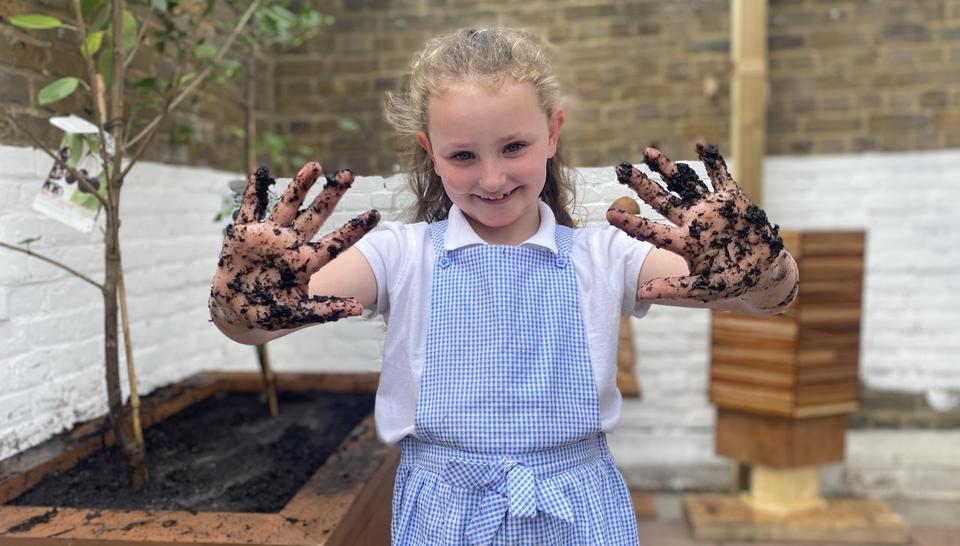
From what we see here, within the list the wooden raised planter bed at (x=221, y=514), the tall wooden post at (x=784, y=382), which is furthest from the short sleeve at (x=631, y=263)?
the tall wooden post at (x=784, y=382)

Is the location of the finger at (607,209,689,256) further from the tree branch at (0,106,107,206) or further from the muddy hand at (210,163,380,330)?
the tree branch at (0,106,107,206)

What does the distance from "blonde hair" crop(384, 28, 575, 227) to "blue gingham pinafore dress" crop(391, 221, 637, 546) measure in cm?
21

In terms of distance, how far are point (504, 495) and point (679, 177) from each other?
56cm

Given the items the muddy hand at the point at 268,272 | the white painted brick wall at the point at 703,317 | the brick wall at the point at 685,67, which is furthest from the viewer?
the brick wall at the point at 685,67

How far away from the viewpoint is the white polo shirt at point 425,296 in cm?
115

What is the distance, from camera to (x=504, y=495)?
1069 millimetres

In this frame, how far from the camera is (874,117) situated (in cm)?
305

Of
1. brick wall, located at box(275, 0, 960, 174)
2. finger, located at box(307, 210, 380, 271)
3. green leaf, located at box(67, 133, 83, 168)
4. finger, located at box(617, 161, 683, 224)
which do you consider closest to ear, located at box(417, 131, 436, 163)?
finger, located at box(307, 210, 380, 271)

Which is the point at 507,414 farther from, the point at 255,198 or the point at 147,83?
the point at 147,83

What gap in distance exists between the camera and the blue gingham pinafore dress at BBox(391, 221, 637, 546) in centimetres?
108

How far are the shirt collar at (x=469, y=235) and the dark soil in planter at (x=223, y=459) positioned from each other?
80 cm

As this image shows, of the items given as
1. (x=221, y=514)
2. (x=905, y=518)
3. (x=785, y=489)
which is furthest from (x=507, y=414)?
(x=905, y=518)

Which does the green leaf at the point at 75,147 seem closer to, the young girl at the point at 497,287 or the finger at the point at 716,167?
the young girl at the point at 497,287

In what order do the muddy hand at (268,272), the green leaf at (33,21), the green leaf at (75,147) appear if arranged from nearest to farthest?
1. the muddy hand at (268,272)
2. the green leaf at (33,21)
3. the green leaf at (75,147)
